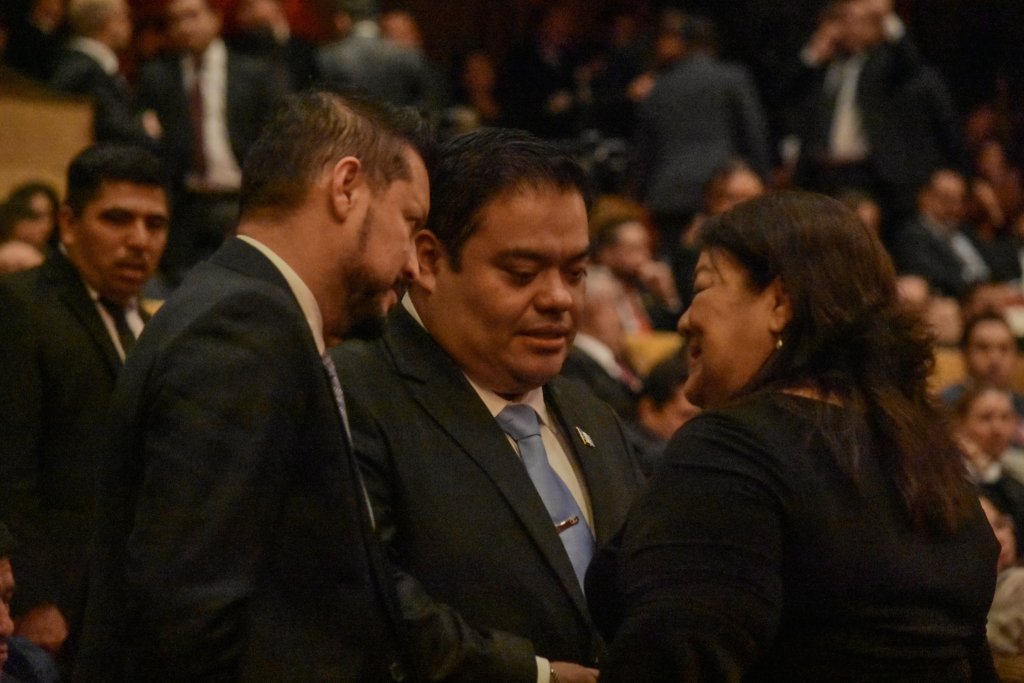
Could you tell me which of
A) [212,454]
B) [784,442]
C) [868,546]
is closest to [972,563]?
[868,546]

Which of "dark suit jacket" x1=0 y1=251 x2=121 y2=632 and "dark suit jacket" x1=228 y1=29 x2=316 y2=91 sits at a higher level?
"dark suit jacket" x1=228 y1=29 x2=316 y2=91

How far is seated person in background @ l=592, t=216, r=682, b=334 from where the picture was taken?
298 inches

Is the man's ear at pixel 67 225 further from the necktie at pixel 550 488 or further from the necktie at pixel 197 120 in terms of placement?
the necktie at pixel 197 120

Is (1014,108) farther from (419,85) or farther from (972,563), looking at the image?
(972,563)

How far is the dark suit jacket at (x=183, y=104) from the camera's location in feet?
23.6

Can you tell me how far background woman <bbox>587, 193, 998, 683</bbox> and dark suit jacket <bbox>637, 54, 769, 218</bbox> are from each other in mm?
6781

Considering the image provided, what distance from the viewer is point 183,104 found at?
7.22 meters

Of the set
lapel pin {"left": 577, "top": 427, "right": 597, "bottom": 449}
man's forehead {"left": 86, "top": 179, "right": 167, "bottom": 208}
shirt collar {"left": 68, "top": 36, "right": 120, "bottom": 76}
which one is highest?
shirt collar {"left": 68, "top": 36, "right": 120, "bottom": 76}

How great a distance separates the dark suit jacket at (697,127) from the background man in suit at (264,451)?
6877mm

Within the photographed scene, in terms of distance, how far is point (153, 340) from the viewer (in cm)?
185

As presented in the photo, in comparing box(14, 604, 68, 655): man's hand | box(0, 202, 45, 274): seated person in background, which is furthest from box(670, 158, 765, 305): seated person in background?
box(14, 604, 68, 655): man's hand

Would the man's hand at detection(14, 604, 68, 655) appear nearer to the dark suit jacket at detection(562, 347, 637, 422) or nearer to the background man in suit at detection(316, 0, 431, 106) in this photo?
the dark suit jacket at detection(562, 347, 637, 422)

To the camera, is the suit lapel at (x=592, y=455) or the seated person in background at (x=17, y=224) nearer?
the suit lapel at (x=592, y=455)

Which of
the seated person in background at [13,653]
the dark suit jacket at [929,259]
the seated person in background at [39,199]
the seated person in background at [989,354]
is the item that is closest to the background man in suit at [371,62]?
the seated person in background at [39,199]
